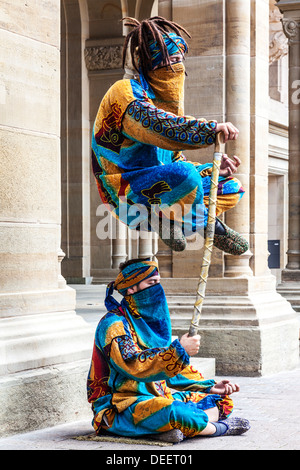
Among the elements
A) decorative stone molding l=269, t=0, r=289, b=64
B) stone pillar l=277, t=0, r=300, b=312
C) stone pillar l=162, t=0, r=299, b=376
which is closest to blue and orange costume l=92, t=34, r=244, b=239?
stone pillar l=162, t=0, r=299, b=376

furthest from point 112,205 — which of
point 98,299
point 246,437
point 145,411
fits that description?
point 98,299

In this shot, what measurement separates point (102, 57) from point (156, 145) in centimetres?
1346

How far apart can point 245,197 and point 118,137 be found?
400 centimetres

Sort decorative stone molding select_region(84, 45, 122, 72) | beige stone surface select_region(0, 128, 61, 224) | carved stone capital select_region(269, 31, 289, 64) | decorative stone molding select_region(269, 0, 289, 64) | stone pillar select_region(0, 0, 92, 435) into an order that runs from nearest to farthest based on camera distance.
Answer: stone pillar select_region(0, 0, 92, 435), beige stone surface select_region(0, 128, 61, 224), decorative stone molding select_region(84, 45, 122, 72), decorative stone molding select_region(269, 0, 289, 64), carved stone capital select_region(269, 31, 289, 64)

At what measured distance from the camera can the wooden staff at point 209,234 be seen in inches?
160

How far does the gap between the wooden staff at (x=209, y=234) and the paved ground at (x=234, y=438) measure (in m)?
0.69

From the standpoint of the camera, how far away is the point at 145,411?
177 inches

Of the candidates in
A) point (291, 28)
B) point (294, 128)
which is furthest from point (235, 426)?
point (291, 28)

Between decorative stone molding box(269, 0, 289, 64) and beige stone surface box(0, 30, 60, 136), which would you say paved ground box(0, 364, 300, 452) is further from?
decorative stone molding box(269, 0, 289, 64)

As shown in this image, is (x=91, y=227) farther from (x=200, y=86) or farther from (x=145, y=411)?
(x=145, y=411)

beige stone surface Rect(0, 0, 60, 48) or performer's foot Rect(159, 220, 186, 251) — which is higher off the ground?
beige stone surface Rect(0, 0, 60, 48)

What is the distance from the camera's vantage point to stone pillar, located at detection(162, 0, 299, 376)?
7820 millimetres

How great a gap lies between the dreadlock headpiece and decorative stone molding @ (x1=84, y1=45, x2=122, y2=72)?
1296 cm

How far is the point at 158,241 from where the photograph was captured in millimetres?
8703
